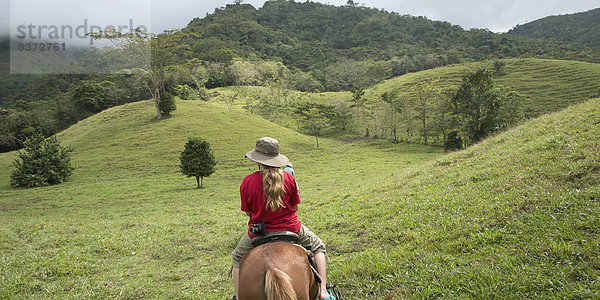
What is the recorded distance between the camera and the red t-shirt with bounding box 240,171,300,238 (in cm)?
320

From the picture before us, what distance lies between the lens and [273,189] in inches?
121

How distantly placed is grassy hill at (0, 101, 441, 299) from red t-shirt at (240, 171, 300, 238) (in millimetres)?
2452

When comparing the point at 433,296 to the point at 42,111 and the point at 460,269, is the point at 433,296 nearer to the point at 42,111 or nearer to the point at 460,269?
the point at 460,269

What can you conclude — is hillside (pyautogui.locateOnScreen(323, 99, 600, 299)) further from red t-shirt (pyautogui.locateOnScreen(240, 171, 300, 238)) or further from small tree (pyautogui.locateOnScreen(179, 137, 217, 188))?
small tree (pyautogui.locateOnScreen(179, 137, 217, 188))

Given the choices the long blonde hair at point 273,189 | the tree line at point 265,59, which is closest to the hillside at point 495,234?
the long blonde hair at point 273,189

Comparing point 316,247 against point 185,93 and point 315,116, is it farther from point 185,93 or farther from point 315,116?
point 185,93

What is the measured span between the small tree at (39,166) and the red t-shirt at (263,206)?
99.3 feet

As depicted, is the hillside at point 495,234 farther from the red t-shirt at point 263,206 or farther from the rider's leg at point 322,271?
the red t-shirt at point 263,206

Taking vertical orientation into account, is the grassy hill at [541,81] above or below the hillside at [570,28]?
below

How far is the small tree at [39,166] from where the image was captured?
23203 mm

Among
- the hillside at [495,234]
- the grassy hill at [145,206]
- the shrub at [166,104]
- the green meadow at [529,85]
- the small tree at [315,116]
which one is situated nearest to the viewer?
the hillside at [495,234]

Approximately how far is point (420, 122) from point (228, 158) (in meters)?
32.6

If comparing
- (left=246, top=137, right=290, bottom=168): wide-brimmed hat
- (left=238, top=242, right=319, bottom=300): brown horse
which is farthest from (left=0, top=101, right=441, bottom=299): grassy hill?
(left=246, top=137, right=290, bottom=168): wide-brimmed hat

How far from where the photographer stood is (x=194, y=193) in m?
19.6
